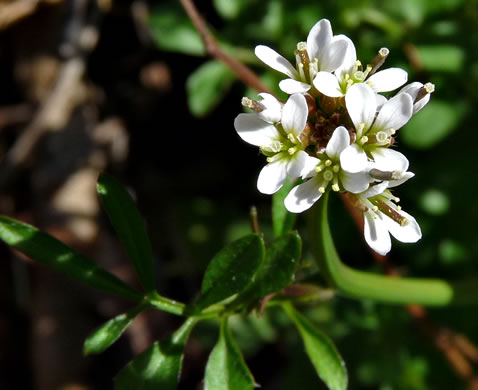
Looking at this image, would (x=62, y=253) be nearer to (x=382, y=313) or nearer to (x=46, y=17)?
(x=382, y=313)

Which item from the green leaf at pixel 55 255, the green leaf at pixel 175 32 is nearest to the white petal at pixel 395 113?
the green leaf at pixel 55 255

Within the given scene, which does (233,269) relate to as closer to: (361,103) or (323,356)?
(323,356)

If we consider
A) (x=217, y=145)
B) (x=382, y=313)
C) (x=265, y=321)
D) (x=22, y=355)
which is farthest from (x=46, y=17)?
(x=382, y=313)

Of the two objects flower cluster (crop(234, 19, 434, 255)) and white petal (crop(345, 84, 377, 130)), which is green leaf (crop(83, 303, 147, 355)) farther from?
white petal (crop(345, 84, 377, 130))

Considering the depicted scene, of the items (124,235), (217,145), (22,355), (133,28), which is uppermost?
(124,235)

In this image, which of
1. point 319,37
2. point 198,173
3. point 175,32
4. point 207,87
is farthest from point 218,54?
point 198,173
